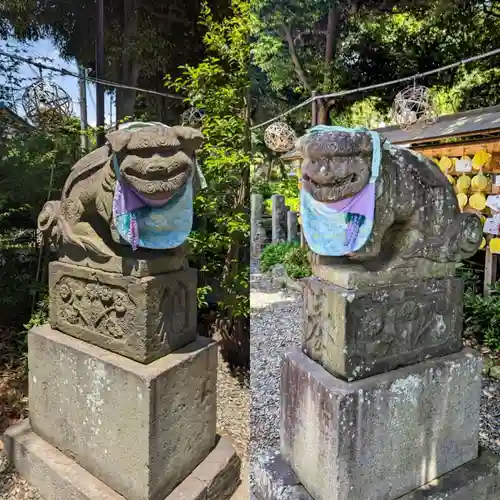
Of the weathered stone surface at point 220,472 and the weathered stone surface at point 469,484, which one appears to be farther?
the weathered stone surface at point 220,472

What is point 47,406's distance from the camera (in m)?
1.92

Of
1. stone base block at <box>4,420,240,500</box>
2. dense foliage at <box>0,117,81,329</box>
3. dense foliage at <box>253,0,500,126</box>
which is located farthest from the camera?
dense foliage at <box>0,117,81,329</box>

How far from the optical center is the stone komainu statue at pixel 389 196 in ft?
4.06

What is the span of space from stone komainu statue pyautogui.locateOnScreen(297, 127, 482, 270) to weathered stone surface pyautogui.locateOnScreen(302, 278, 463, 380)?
12 centimetres

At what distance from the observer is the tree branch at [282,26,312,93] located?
79.2 inches

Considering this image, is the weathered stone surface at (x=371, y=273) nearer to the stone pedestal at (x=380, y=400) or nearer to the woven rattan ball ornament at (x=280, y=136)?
the stone pedestal at (x=380, y=400)

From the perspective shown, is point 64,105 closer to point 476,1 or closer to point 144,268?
point 144,268

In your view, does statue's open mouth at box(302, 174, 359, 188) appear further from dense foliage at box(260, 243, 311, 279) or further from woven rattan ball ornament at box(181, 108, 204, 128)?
dense foliage at box(260, 243, 311, 279)

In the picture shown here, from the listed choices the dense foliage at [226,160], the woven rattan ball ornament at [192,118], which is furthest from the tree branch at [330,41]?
the woven rattan ball ornament at [192,118]

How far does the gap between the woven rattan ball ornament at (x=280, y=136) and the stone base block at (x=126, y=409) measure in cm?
107

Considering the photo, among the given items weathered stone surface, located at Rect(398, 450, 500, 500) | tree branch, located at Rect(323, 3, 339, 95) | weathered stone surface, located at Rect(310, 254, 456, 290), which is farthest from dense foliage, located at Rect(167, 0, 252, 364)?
weathered stone surface, located at Rect(398, 450, 500, 500)

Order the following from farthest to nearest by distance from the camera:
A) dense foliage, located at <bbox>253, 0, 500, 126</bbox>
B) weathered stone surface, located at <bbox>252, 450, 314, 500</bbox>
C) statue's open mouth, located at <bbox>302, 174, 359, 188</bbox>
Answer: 1. dense foliage, located at <bbox>253, 0, 500, 126</bbox>
2. weathered stone surface, located at <bbox>252, 450, 314, 500</bbox>
3. statue's open mouth, located at <bbox>302, 174, 359, 188</bbox>

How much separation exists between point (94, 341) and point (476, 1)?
2.54m

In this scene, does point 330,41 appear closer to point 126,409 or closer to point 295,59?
point 295,59
